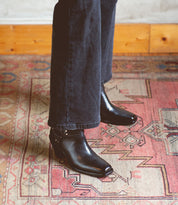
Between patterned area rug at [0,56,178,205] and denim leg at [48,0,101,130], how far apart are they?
19 cm

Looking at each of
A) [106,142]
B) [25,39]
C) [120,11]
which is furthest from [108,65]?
[25,39]

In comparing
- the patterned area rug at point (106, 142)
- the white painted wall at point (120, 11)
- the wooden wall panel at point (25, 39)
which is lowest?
the patterned area rug at point (106, 142)

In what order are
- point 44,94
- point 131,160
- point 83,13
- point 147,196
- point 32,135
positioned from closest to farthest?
point 83,13, point 147,196, point 131,160, point 32,135, point 44,94

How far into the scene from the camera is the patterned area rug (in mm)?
992

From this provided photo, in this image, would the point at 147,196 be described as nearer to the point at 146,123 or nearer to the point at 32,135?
the point at 146,123

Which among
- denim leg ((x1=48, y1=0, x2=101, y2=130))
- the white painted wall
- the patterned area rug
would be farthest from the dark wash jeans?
the white painted wall

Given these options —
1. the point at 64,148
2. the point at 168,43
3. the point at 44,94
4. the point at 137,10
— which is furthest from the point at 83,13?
the point at 168,43

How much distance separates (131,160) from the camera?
111cm

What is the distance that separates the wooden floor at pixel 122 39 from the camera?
165 centimetres

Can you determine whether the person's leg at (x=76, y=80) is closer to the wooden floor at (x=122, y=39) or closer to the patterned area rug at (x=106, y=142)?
the patterned area rug at (x=106, y=142)

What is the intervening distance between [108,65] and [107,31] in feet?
0.49

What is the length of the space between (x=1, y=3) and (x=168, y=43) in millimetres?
836

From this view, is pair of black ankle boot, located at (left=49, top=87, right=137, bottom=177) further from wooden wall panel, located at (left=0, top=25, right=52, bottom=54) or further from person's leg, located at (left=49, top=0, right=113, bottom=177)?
wooden wall panel, located at (left=0, top=25, right=52, bottom=54)

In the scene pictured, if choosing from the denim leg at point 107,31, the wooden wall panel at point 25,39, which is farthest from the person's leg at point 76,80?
the wooden wall panel at point 25,39
